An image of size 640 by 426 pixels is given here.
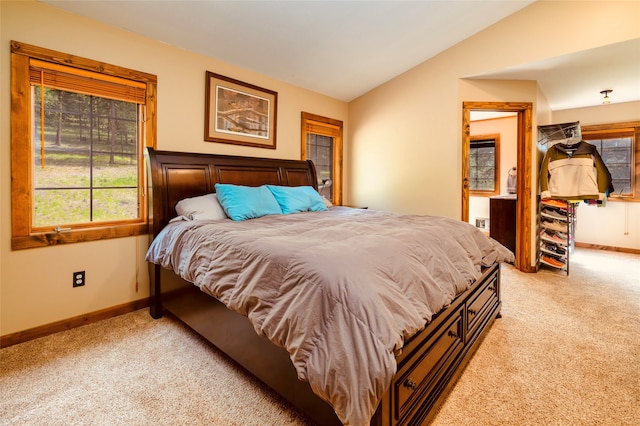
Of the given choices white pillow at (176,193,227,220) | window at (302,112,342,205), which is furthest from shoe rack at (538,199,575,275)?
white pillow at (176,193,227,220)

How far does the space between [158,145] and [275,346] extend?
2218 mm

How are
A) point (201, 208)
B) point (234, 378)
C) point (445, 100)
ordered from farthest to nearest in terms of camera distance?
point (445, 100), point (201, 208), point (234, 378)

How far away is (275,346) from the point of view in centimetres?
135

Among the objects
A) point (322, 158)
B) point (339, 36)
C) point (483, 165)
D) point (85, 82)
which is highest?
point (339, 36)

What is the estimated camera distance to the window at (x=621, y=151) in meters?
4.53

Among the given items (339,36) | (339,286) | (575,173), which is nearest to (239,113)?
(339,36)

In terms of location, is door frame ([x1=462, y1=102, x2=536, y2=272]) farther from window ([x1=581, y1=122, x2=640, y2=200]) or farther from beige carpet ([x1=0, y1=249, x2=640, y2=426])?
window ([x1=581, y1=122, x2=640, y2=200])

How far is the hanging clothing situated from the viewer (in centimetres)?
349

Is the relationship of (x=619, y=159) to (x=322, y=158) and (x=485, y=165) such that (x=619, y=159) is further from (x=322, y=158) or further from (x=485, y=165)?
(x=322, y=158)

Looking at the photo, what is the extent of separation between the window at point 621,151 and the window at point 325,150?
13.0 feet

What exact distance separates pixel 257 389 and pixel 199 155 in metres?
2.12

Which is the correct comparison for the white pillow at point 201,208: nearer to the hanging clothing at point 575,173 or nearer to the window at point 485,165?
the hanging clothing at point 575,173

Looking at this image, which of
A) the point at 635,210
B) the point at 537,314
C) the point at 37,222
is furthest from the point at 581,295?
the point at 37,222

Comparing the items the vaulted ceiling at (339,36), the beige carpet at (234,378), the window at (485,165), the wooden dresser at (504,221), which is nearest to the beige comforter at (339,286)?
the beige carpet at (234,378)
